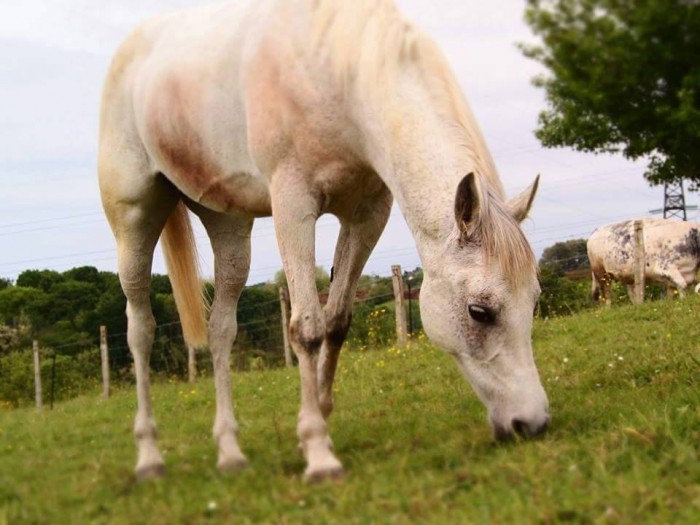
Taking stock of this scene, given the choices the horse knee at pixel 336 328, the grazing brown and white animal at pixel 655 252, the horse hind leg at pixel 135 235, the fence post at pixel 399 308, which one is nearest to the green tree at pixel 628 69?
the horse knee at pixel 336 328

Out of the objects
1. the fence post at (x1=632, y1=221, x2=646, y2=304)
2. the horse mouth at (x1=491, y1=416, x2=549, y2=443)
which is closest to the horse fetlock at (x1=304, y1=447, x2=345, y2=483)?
the horse mouth at (x1=491, y1=416, x2=549, y2=443)

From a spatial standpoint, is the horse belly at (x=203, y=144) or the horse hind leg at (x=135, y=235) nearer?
the horse belly at (x=203, y=144)

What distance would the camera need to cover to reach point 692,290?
14930mm

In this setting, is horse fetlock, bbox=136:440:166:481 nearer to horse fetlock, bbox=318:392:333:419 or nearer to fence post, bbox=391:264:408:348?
horse fetlock, bbox=318:392:333:419

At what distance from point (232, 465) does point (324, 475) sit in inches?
29.0

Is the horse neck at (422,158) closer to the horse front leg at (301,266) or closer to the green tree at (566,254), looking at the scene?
the horse front leg at (301,266)

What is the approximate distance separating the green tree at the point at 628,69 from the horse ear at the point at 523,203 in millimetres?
1105

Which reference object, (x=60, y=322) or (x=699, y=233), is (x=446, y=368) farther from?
(x=60, y=322)

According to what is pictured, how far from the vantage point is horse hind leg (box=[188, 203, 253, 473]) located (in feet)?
14.5

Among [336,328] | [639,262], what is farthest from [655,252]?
[336,328]

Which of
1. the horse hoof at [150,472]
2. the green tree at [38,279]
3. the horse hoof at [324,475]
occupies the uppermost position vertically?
the green tree at [38,279]

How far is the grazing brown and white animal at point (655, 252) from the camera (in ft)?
47.9

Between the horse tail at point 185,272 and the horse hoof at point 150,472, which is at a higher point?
the horse tail at point 185,272

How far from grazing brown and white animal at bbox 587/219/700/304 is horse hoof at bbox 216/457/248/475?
38.7ft
